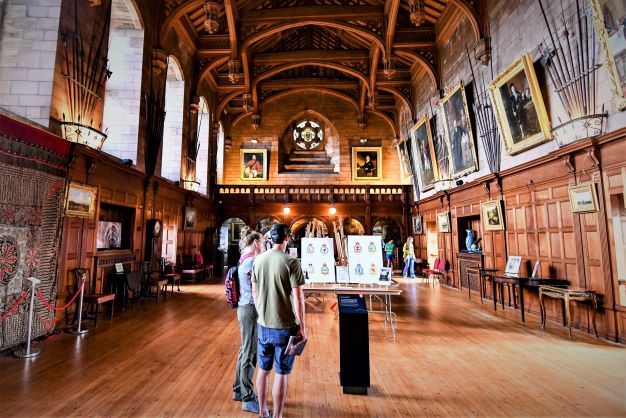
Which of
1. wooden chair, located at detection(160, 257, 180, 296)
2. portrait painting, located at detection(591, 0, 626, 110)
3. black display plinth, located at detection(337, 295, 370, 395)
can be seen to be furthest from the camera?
wooden chair, located at detection(160, 257, 180, 296)

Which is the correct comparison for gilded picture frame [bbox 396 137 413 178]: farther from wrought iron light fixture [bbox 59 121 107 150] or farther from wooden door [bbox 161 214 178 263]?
wrought iron light fixture [bbox 59 121 107 150]

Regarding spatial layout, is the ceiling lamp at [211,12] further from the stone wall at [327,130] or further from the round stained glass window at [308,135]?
the round stained glass window at [308,135]

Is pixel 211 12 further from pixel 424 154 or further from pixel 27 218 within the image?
pixel 424 154

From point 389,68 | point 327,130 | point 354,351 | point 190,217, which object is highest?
point 327,130

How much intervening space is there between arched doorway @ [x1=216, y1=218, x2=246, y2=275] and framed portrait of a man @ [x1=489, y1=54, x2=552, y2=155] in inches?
388

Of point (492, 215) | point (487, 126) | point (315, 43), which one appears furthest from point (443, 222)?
point (315, 43)

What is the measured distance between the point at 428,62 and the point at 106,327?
436 inches

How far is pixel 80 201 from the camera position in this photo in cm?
515

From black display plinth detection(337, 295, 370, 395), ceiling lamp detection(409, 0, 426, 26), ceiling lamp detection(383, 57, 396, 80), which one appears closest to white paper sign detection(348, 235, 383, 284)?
black display plinth detection(337, 295, 370, 395)

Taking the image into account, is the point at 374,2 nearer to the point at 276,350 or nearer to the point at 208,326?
the point at 208,326

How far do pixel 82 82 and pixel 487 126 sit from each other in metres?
8.31

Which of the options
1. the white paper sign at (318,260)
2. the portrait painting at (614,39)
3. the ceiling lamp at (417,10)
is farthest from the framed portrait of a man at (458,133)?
the white paper sign at (318,260)

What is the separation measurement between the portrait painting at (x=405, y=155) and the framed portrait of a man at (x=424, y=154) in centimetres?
105

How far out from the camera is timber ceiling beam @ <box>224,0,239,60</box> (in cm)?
850
